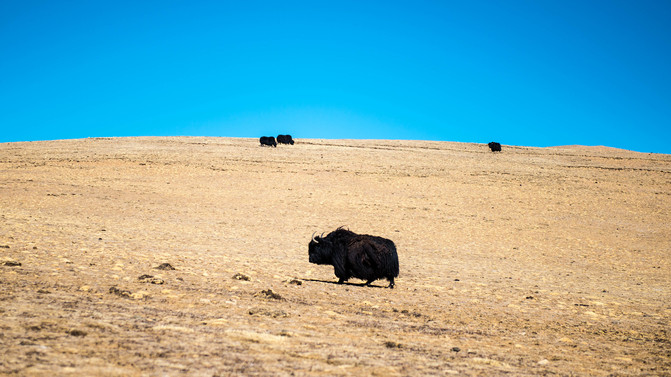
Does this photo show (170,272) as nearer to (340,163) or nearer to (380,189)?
(380,189)

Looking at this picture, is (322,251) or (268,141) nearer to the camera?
(322,251)

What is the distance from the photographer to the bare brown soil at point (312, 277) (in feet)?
15.9

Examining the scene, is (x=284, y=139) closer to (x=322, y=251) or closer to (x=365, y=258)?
(x=322, y=251)

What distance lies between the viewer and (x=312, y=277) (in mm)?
11297

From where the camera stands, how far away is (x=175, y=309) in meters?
6.30

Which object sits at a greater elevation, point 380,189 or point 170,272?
point 380,189

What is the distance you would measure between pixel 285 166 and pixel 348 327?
109 feet

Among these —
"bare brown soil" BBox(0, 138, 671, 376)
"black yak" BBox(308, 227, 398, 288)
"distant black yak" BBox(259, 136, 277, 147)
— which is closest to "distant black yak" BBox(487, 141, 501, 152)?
"bare brown soil" BBox(0, 138, 671, 376)

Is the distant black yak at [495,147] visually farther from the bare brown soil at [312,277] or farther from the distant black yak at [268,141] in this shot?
the distant black yak at [268,141]

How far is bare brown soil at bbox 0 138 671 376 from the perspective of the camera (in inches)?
191

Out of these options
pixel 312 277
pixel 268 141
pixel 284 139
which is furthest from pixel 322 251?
pixel 284 139

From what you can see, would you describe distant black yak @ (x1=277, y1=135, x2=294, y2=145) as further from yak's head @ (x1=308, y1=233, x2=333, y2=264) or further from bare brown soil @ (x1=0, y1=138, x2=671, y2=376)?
yak's head @ (x1=308, y1=233, x2=333, y2=264)

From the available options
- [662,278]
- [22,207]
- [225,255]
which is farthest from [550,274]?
[22,207]

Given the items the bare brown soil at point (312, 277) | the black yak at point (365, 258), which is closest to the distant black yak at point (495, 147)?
the bare brown soil at point (312, 277)
